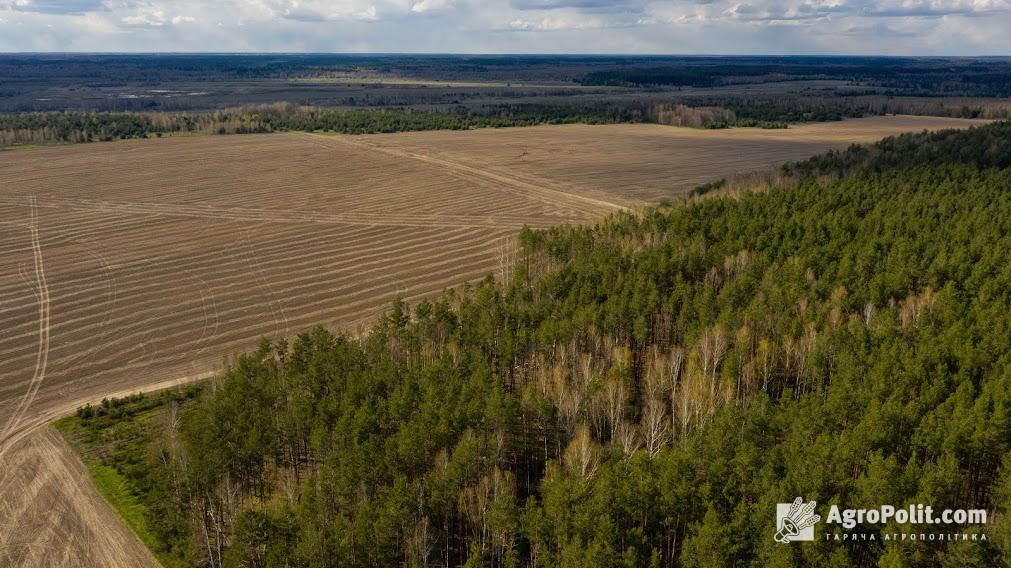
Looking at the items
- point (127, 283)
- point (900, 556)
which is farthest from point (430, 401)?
point (127, 283)

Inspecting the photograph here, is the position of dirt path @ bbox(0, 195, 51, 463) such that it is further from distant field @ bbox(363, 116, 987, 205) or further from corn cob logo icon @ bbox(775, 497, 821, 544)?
distant field @ bbox(363, 116, 987, 205)

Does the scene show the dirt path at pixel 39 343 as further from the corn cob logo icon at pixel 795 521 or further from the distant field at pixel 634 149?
the distant field at pixel 634 149

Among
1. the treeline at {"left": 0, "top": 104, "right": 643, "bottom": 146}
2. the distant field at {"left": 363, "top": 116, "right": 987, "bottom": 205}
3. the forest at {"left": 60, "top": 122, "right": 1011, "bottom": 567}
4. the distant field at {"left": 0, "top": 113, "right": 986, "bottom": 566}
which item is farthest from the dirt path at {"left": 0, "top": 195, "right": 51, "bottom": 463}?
the treeline at {"left": 0, "top": 104, "right": 643, "bottom": 146}

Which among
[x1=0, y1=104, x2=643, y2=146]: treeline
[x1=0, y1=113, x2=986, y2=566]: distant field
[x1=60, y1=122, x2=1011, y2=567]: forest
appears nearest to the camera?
[x1=60, y1=122, x2=1011, y2=567]: forest

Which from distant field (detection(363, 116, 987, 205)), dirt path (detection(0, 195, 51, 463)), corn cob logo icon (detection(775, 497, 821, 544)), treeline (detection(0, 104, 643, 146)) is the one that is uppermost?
treeline (detection(0, 104, 643, 146))

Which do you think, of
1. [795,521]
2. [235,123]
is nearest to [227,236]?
[795,521]

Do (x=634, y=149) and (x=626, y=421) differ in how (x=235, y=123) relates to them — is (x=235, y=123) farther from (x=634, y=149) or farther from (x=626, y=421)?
(x=626, y=421)

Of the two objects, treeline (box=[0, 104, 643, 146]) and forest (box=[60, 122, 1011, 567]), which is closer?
forest (box=[60, 122, 1011, 567])

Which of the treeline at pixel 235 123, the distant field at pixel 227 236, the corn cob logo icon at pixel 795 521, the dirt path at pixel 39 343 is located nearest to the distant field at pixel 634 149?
the distant field at pixel 227 236
